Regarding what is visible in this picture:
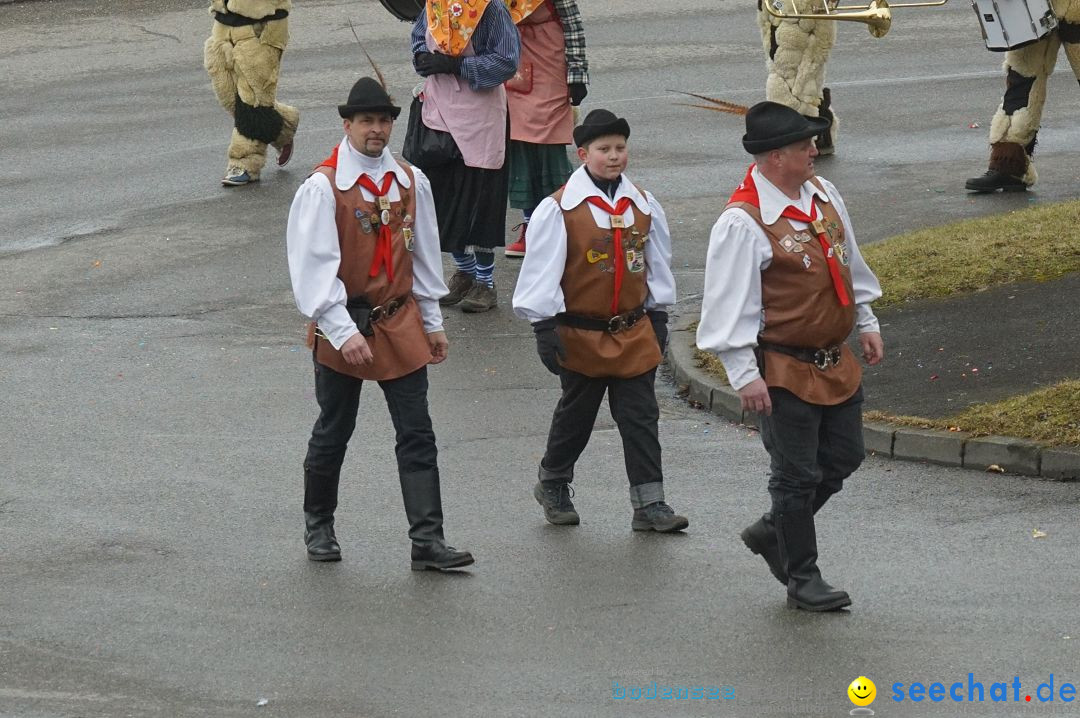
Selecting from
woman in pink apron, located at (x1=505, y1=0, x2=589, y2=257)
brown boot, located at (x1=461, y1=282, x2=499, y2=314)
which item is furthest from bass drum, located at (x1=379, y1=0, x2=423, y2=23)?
brown boot, located at (x1=461, y1=282, x2=499, y2=314)

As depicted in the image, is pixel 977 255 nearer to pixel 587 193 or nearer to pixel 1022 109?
pixel 1022 109

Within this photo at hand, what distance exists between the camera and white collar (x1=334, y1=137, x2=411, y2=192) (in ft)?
22.9

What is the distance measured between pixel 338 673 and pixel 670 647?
1.12 meters

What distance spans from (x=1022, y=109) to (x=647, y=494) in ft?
21.5

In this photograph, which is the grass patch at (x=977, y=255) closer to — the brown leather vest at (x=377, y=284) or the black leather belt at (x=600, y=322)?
the black leather belt at (x=600, y=322)

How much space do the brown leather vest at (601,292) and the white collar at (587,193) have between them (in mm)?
25

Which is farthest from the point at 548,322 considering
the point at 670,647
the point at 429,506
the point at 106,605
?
the point at 106,605

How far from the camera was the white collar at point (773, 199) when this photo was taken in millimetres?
6301

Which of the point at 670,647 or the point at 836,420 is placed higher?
the point at 836,420

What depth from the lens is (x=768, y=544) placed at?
662 centimetres

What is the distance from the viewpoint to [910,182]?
1352 cm

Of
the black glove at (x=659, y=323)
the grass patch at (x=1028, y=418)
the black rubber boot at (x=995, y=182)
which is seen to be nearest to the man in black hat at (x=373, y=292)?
the black glove at (x=659, y=323)

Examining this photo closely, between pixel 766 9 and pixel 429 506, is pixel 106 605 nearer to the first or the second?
pixel 429 506

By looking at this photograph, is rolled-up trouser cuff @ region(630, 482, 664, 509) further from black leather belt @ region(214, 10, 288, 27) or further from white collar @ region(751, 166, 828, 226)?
black leather belt @ region(214, 10, 288, 27)
